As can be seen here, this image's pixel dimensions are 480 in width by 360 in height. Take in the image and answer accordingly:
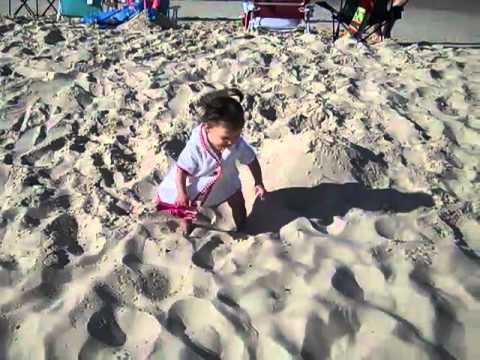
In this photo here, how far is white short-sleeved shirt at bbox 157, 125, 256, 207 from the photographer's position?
10.0 feet

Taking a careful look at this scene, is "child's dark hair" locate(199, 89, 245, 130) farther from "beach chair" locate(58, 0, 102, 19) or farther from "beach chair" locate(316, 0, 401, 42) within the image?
"beach chair" locate(58, 0, 102, 19)

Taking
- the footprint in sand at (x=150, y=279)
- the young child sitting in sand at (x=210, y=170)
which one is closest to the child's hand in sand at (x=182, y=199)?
the young child sitting in sand at (x=210, y=170)

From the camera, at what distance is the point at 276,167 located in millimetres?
3637

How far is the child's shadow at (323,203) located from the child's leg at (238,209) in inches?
2.1

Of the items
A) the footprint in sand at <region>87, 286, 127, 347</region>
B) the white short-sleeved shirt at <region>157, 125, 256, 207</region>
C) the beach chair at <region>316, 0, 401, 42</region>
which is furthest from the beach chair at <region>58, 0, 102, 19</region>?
the footprint in sand at <region>87, 286, 127, 347</region>

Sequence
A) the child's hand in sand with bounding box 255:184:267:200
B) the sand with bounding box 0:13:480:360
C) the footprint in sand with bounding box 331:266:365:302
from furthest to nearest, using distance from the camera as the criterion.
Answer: the child's hand in sand with bounding box 255:184:267:200, the footprint in sand with bounding box 331:266:365:302, the sand with bounding box 0:13:480:360

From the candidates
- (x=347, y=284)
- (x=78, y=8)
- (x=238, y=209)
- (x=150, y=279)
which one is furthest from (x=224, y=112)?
(x=78, y=8)

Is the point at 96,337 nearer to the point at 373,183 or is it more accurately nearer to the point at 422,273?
the point at 422,273

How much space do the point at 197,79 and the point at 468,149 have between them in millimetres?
2392

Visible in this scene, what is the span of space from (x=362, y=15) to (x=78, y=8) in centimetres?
404

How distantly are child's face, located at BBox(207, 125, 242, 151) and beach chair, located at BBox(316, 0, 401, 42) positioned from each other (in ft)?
14.8

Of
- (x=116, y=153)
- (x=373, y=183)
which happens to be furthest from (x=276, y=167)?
(x=116, y=153)

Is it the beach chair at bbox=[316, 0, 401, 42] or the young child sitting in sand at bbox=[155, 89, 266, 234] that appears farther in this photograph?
the beach chair at bbox=[316, 0, 401, 42]

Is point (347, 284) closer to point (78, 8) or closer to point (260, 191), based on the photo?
point (260, 191)
